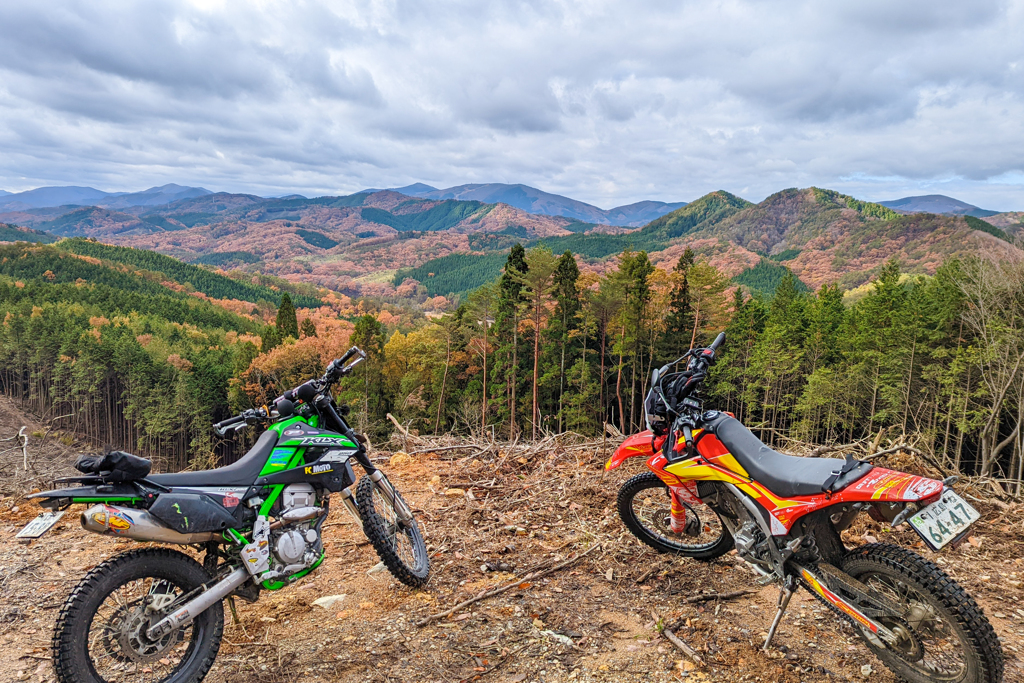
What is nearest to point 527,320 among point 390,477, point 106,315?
point 390,477

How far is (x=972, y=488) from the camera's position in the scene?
17.4ft

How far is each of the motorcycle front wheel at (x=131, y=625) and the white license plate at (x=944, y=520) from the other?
3.79 meters

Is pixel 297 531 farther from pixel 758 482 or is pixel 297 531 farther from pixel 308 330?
pixel 308 330

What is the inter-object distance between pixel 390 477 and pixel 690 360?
12.8 feet

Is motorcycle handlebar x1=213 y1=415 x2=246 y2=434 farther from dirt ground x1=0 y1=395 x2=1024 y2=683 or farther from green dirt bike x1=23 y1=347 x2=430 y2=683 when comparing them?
dirt ground x1=0 y1=395 x2=1024 y2=683

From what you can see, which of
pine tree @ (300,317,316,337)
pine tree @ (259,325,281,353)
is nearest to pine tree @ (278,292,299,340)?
pine tree @ (259,325,281,353)

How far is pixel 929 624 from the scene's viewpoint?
103 inches

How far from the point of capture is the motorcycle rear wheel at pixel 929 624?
2404mm

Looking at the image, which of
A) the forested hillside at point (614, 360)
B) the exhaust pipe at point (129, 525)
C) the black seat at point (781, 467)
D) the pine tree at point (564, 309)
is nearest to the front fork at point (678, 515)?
the black seat at point (781, 467)

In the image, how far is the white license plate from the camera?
2.54 meters

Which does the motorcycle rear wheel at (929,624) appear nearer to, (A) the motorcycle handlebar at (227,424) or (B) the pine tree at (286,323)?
(A) the motorcycle handlebar at (227,424)

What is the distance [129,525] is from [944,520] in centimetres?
419

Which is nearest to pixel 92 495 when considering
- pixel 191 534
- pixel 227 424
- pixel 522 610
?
pixel 191 534

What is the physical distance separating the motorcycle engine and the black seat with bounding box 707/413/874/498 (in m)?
2.68
